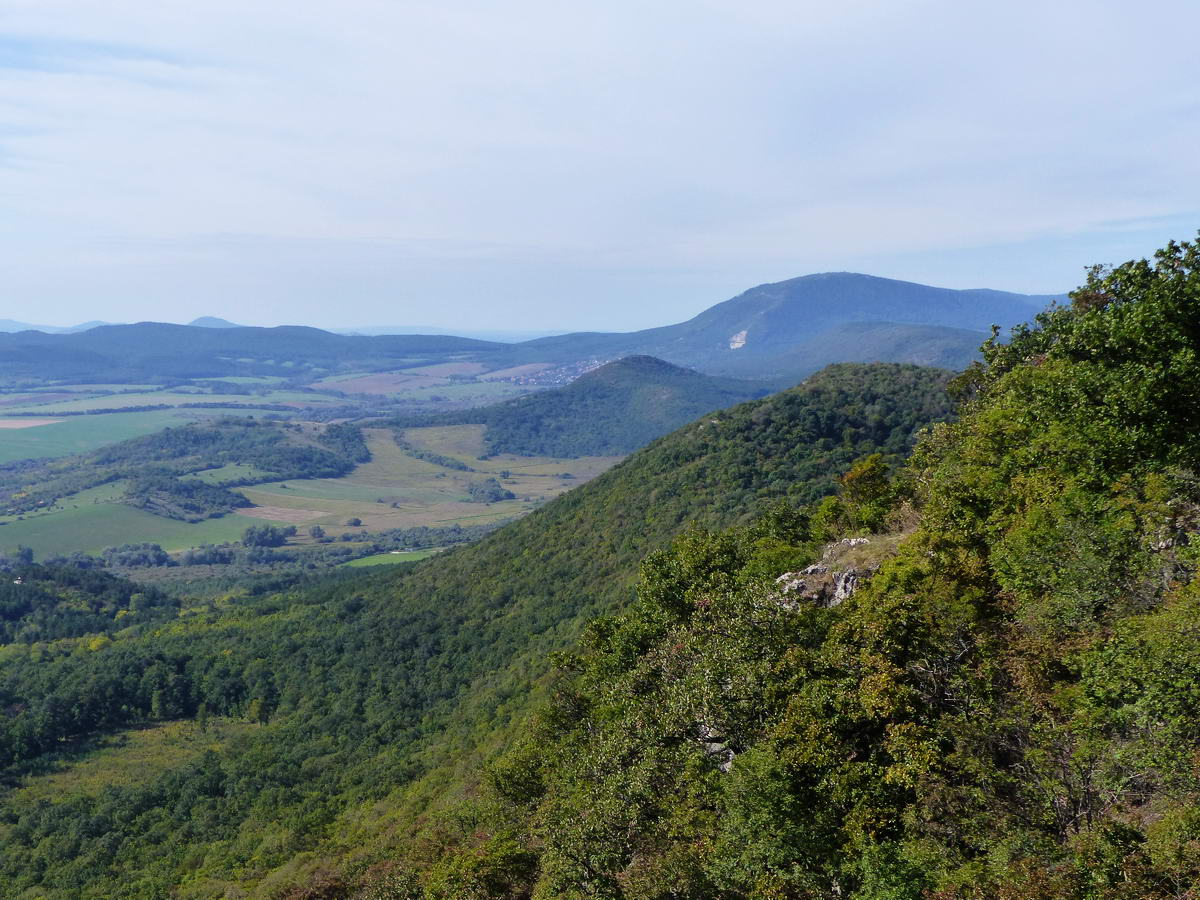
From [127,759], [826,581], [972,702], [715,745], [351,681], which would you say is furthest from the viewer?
[351,681]

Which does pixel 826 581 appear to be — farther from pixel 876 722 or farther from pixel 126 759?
pixel 126 759

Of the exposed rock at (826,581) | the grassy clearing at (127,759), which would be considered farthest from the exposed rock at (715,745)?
the grassy clearing at (127,759)

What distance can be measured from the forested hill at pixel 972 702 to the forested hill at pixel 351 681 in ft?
71.4

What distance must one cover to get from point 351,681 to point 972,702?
9364cm

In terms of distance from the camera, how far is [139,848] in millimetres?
69438

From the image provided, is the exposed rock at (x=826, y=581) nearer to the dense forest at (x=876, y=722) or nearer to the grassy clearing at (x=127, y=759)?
the dense forest at (x=876, y=722)

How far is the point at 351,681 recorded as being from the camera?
10025 centimetres

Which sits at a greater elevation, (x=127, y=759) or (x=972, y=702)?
(x=972, y=702)

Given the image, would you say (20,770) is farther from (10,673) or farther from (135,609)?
(135,609)

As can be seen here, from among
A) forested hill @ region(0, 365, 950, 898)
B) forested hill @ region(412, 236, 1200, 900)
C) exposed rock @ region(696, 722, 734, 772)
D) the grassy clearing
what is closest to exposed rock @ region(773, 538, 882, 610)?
forested hill @ region(412, 236, 1200, 900)

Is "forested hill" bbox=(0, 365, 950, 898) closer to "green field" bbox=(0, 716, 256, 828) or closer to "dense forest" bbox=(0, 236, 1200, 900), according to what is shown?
"green field" bbox=(0, 716, 256, 828)

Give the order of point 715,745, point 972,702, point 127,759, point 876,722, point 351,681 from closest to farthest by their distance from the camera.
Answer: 1. point 972,702
2. point 876,722
3. point 715,745
4. point 127,759
5. point 351,681

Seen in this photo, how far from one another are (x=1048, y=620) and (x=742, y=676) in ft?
35.3

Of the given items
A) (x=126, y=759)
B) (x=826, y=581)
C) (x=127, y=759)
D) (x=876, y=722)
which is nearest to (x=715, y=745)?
(x=876, y=722)
